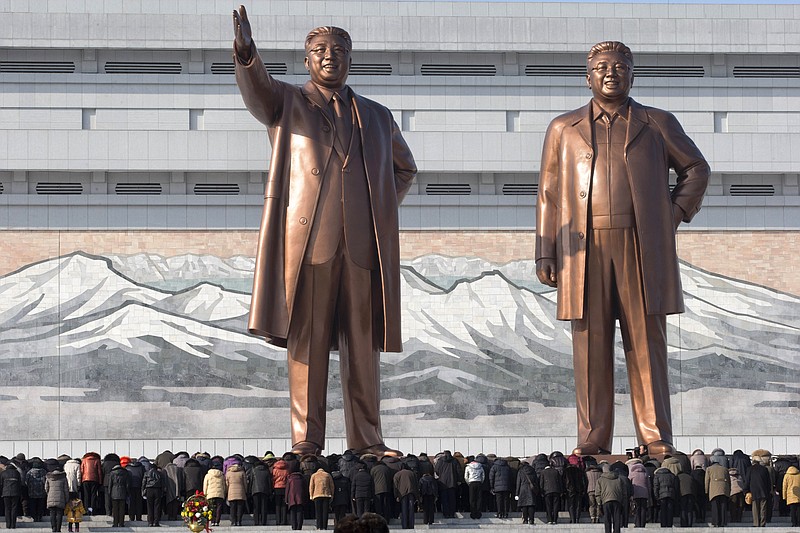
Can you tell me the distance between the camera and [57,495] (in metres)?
12.7

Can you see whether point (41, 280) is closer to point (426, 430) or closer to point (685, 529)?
point (426, 430)

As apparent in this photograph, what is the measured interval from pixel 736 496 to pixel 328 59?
5.32 meters

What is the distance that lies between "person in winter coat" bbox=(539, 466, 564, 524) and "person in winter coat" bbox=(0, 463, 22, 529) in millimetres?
4824

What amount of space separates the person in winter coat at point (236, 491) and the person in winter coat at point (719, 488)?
164 inches

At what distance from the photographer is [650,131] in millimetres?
12414

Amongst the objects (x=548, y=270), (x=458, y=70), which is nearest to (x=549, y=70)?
(x=458, y=70)

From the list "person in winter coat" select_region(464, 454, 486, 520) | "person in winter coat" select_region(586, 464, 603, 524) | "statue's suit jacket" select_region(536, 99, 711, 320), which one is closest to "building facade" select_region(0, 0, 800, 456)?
"person in winter coat" select_region(464, 454, 486, 520)

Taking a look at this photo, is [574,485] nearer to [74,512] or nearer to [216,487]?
[216,487]

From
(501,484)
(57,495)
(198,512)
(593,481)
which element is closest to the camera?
(198,512)

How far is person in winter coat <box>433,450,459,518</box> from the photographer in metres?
13.1

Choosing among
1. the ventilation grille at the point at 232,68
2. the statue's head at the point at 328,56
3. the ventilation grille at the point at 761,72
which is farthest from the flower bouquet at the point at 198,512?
the ventilation grille at the point at 761,72

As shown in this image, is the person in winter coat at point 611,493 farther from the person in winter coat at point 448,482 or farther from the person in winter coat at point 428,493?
the person in winter coat at point 448,482

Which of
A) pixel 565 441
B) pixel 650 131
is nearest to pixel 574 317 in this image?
pixel 650 131

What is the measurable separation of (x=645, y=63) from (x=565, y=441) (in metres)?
7.27
